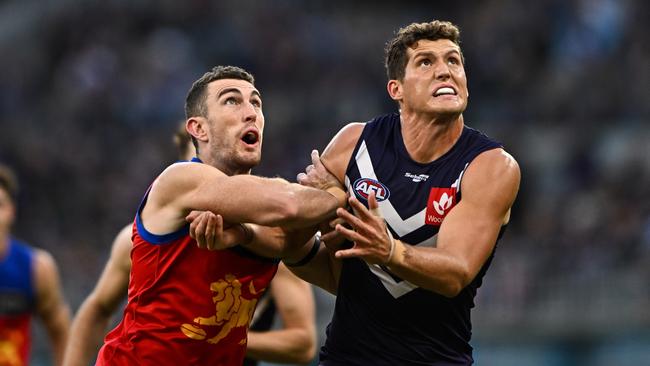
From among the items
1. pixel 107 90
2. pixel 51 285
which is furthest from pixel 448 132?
pixel 107 90

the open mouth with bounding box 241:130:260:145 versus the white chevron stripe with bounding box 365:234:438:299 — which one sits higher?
the open mouth with bounding box 241:130:260:145

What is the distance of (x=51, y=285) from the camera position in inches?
343

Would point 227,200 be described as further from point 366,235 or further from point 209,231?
point 366,235

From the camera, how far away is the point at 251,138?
6094mm

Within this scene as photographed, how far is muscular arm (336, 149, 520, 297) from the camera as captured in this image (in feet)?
17.6

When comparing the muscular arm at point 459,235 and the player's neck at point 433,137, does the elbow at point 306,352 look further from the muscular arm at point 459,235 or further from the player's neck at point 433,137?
the muscular arm at point 459,235

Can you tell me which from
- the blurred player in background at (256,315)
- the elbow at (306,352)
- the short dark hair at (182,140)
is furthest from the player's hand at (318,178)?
the elbow at (306,352)

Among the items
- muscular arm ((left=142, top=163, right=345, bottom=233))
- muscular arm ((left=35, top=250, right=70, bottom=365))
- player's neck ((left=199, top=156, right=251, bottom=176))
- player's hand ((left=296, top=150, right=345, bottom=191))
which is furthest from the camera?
muscular arm ((left=35, top=250, right=70, bottom=365))

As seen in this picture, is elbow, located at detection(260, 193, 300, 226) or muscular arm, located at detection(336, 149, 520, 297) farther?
elbow, located at detection(260, 193, 300, 226)

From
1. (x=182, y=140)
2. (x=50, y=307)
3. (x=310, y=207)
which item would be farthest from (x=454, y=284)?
(x=50, y=307)

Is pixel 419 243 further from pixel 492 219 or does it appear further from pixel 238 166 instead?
pixel 238 166

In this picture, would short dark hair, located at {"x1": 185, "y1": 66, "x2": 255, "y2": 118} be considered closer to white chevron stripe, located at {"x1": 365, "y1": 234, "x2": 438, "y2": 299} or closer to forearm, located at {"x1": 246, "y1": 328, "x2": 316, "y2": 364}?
white chevron stripe, located at {"x1": 365, "y1": 234, "x2": 438, "y2": 299}

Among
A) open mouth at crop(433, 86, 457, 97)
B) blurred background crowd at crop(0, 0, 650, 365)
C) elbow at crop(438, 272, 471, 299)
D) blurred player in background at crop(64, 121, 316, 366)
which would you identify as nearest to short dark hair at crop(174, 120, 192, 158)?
blurred player in background at crop(64, 121, 316, 366)

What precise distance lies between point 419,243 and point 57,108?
12783mm
